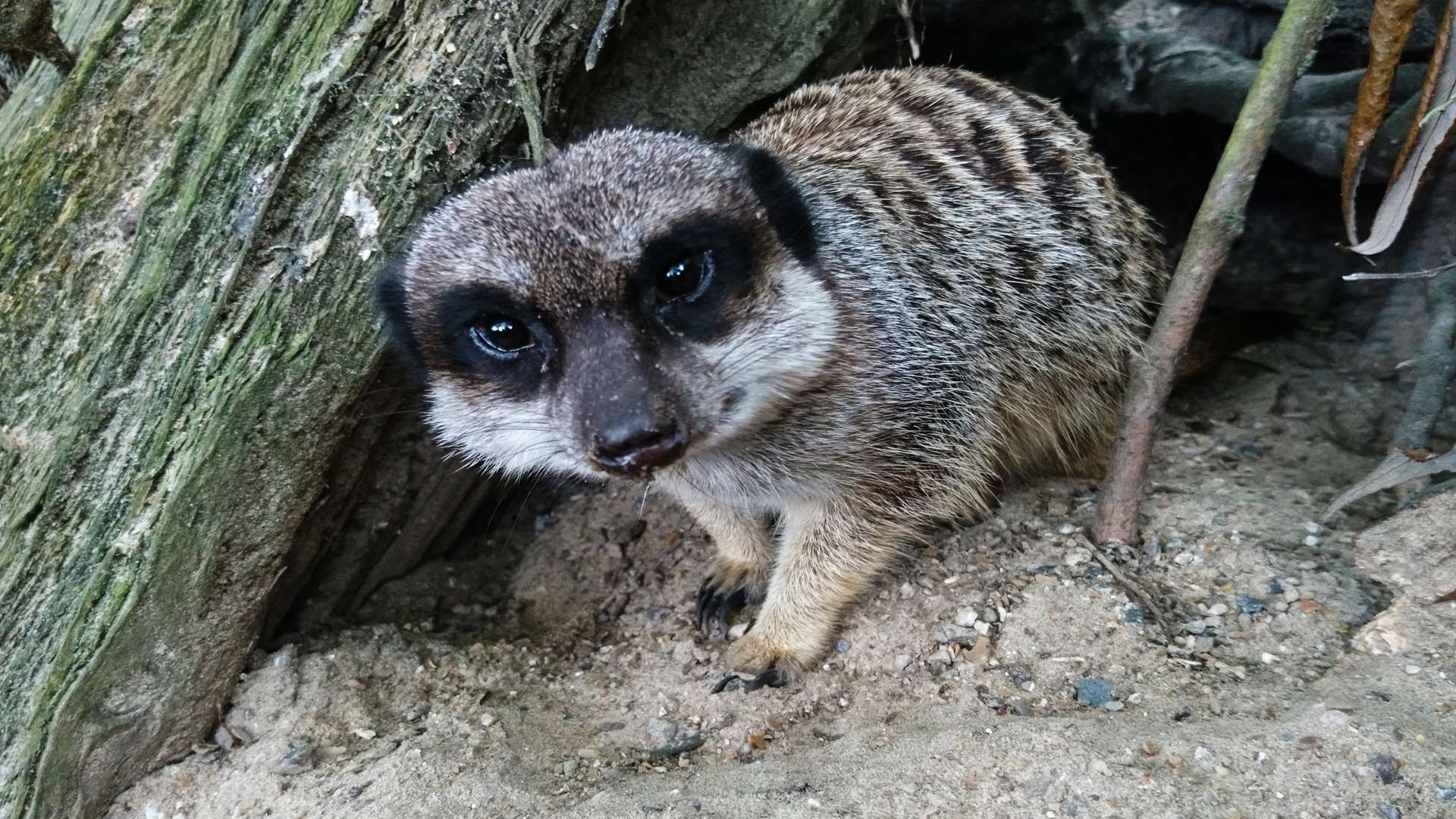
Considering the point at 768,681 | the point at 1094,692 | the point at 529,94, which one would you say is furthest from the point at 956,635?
the point at 529,94

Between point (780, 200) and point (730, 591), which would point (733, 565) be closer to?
point (730, 591)

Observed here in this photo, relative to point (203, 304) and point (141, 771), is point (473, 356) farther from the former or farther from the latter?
point (141, 771)

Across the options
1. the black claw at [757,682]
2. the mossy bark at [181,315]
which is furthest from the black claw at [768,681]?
the mossy bark at [181,315]

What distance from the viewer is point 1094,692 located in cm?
201

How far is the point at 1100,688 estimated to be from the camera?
6.59ft

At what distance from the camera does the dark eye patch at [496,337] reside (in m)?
1.80

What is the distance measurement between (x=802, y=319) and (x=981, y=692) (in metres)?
0.85

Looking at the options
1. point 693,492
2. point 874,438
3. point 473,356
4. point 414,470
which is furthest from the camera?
point 414,470

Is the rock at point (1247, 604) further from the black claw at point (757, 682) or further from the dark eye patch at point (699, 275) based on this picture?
the dark eye patch at point (699, 275)

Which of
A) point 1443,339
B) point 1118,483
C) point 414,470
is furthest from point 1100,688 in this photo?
point 414,470

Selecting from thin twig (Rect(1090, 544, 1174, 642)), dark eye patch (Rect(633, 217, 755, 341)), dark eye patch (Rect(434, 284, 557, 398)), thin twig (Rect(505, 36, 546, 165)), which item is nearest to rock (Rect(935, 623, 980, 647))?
thin twig (Rect(1090, 544, 1174, 642))

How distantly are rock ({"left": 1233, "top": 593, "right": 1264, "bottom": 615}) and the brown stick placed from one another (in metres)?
0.27

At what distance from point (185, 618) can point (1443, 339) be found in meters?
2.93

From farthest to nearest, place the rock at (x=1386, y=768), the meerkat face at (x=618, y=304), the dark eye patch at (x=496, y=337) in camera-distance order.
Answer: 1. the dark eye patch at (x=496, y=337)
2. the meerkat face at (x=618, y=304)
3. the rock at (x=1386, y=768)
